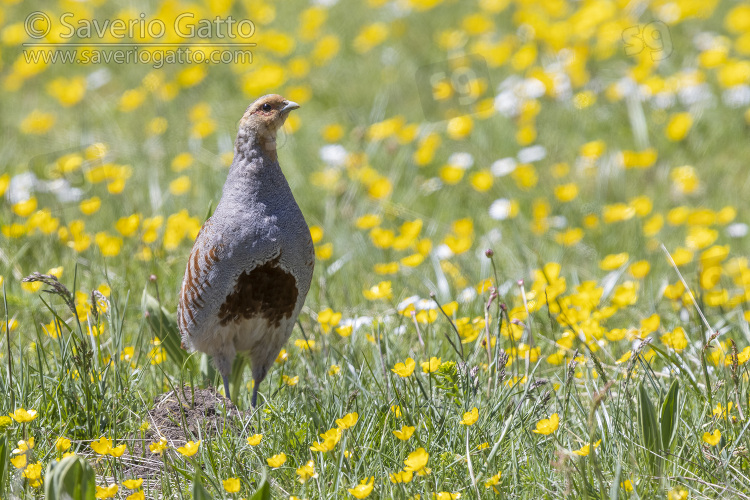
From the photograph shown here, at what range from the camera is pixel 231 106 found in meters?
8.06

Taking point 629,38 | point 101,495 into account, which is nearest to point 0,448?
point 101,495

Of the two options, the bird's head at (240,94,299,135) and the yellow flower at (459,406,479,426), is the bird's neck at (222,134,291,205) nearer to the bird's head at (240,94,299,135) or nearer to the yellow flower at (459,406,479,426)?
the bird's head at (240,94,299,135)

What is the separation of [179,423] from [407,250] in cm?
279

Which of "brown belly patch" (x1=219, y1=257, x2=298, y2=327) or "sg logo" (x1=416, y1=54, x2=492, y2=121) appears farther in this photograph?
"sg logo" (x1=416, y1=54, x2=492, y2=121)

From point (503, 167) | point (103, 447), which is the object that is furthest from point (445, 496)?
point (503, 167)

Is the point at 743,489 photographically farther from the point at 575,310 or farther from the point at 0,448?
the point at 0,448

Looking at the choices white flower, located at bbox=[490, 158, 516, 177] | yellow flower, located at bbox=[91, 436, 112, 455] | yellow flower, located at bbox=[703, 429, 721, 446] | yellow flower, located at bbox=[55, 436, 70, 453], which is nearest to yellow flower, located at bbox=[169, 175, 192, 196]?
white flower, located at bbox=[490, 158, 516, 177]

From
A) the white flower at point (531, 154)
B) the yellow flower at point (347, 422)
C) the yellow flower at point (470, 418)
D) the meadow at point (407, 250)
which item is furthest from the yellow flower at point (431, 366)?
the white flower at point (531, 154)

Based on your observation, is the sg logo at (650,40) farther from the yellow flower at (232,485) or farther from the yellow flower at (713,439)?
the yellow flower at (232,485)

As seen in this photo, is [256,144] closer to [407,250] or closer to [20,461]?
[20,461]

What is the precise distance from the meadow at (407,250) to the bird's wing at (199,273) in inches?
7.8

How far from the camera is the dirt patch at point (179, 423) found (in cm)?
313

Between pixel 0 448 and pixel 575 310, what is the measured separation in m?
2.48

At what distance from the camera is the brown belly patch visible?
11.1 ft
